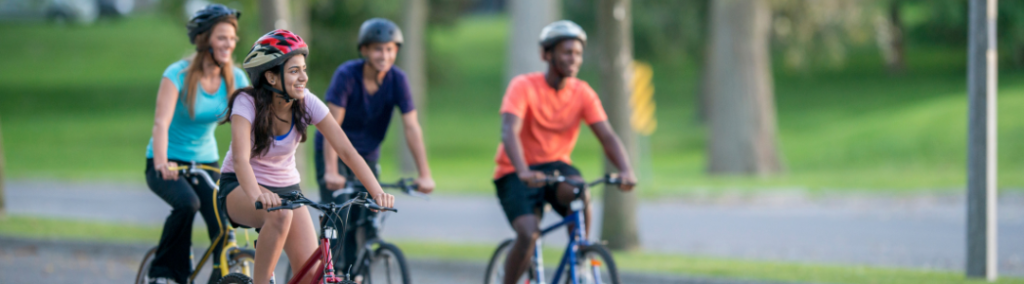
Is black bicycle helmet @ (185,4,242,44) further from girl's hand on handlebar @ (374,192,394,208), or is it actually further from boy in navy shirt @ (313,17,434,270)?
girl's hand on handlebar @ (374,192,394,208)

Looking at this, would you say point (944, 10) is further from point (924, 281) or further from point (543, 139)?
point (543, 139)

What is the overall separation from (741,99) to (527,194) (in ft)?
51.0

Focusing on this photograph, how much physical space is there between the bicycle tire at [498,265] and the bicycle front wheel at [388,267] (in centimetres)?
61

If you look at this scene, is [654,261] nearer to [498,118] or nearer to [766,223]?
[766,223]

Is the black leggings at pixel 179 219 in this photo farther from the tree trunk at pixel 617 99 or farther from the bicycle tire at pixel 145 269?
the tree trunk at pixel 617 99

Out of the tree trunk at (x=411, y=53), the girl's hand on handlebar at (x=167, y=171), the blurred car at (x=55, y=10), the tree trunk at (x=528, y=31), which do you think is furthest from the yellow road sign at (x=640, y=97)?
the blurred car at (x=55, y=10)

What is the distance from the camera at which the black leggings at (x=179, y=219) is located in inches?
207

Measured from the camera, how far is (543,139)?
5.59 metres

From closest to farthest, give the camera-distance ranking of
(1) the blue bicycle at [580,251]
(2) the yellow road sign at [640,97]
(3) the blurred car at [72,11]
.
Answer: (1) the blue bicycle at [580,251]
(2) the yellow road sign at [640,97]
(3) the blurred car at [72,11]

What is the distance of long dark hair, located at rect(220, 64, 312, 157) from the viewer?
4168 millimetres

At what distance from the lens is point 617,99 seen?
30.0 feet

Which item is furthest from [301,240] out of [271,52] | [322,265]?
[271,52]

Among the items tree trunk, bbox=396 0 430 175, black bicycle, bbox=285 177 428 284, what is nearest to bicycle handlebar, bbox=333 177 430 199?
black bicycle, bbox=285 177 428 284

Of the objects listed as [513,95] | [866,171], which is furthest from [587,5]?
[513,95]
